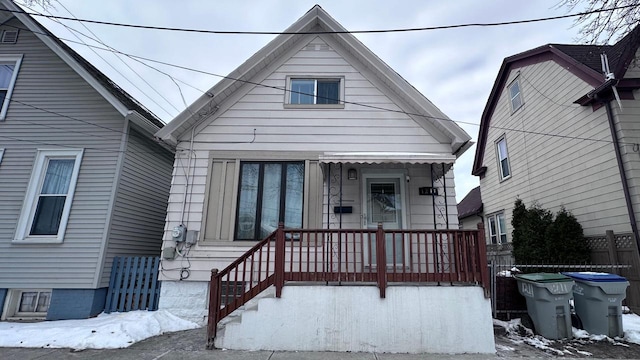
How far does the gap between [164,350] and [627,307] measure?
8766mm

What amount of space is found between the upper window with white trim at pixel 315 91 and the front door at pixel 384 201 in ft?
6.43

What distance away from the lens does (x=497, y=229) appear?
12906 mm

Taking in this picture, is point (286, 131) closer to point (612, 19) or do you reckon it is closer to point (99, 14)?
point (99, 14)

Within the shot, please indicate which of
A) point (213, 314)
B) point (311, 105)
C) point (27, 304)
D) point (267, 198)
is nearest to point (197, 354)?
point (213, 314)

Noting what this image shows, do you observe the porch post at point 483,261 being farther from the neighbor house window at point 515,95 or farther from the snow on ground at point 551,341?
the neighbor house window at point 515,95

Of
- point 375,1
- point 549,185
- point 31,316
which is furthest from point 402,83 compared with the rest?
point 31,316

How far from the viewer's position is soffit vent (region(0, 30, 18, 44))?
786 cm

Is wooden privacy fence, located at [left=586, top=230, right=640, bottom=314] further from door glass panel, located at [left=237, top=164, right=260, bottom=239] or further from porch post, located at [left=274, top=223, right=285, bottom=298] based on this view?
door glass panel, located at [left=237, top=164, right=260, bottom=239]

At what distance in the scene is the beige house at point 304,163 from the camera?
20.3 ft

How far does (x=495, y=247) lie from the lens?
12.5 meters

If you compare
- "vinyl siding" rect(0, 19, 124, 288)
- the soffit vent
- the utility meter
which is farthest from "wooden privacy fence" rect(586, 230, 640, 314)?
the soffit vent

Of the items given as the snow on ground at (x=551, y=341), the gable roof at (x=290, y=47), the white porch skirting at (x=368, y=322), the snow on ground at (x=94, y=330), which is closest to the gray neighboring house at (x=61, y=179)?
the snow on ground at (x=94, y=330)

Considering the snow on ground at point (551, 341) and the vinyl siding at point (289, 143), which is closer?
the snow on ground at point (551, 341)

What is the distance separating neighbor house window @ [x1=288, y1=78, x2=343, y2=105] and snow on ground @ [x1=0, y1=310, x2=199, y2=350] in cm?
509
